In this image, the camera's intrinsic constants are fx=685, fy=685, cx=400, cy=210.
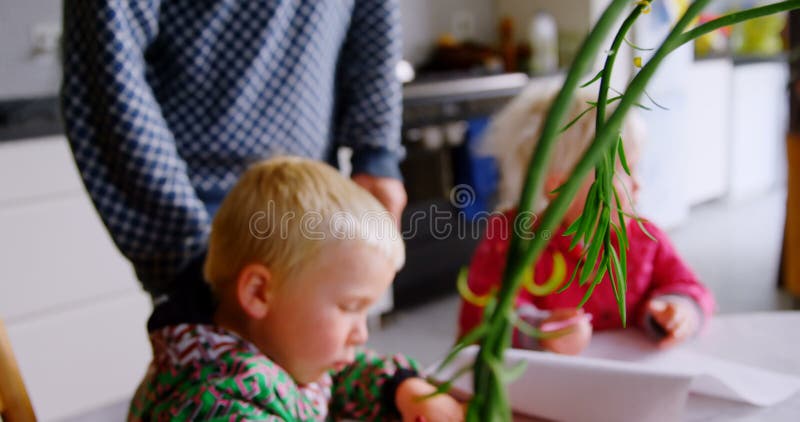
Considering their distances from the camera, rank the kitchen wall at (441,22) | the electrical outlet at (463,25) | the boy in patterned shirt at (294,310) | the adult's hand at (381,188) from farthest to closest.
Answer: the electrical outlet at (463,25)
the kitchen wall at (441,22)
the adult's hand at (381,188)
the boy in patterned shirt at (294,310)

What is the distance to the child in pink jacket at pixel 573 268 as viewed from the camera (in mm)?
876

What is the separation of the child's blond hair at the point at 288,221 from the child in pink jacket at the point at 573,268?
22cm

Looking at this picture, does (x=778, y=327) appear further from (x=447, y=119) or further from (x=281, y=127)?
(x=447, y=119)

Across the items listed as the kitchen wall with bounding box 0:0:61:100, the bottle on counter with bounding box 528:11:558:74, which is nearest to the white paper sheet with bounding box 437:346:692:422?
the kitchen wall with bounding box 0:0:61:100

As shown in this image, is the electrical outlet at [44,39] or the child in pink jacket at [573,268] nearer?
the child in pink jacket at [573,268]

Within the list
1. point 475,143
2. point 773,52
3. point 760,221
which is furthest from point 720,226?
point 475,143

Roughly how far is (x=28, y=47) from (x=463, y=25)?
2016 millimetres

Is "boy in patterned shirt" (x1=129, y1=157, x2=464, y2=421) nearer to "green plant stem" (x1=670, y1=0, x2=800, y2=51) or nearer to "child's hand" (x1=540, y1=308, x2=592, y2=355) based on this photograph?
→ "child's hand" (x1=540, y1=308, x2=592, y2=355)

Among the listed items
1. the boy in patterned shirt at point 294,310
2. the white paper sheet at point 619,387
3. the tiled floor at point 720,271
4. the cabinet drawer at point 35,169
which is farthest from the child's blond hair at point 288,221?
the tiled floor at point 720,271

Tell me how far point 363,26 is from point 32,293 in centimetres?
129

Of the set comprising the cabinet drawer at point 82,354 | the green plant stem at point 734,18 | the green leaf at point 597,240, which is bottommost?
the cabinet drawer at point 82,354

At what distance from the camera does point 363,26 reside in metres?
1.18

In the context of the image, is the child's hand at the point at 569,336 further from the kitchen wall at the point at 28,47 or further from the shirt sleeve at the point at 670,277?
Result: the kitchen wall at the point at 28,47

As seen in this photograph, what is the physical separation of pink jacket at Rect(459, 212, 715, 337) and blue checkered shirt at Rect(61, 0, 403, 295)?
23 centimetres
